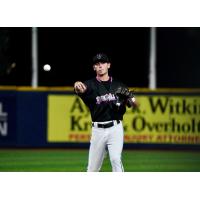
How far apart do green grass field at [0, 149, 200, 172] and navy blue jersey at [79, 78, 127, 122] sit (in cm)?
279

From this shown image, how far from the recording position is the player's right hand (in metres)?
8.74

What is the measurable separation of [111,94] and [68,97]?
5929 millimetres

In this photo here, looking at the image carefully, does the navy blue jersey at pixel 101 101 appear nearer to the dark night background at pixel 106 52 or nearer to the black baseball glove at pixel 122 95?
the black baseball glove at pixel 122 95

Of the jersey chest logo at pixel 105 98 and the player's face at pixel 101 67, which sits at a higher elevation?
the player's face at pixel 101 67

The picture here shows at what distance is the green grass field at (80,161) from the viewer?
11.8 m

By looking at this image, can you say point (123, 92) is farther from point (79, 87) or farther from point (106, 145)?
point (106, 145)

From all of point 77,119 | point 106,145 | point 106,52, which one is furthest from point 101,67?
point 106,52

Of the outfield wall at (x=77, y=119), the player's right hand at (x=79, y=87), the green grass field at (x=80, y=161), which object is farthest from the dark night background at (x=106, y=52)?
the player's right hand at (x=79, y=87)

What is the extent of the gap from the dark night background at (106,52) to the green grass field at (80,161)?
167 centimetres

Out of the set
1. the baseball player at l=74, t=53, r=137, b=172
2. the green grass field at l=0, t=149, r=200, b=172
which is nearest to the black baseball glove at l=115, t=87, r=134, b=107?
the baseball player at l=74, t=53, r=137, b=172

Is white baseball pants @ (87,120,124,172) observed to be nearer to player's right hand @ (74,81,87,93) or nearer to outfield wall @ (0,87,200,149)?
player's right hand @ (74,81,87,93)

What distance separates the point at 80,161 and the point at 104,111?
4.04 meters

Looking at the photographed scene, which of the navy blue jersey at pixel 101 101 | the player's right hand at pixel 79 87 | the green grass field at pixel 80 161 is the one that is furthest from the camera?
the green grass field at pixel 80 161

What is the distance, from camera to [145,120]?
14.8 metres
